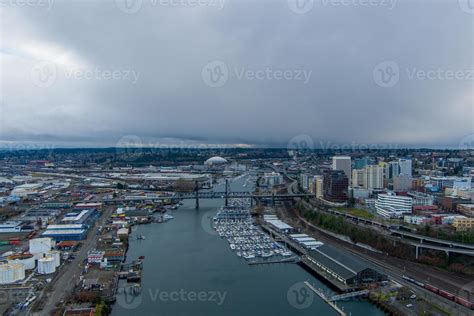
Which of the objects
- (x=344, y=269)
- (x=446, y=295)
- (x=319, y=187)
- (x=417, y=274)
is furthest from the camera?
(x=319, y=187)

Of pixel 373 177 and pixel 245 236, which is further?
pixel 373 177

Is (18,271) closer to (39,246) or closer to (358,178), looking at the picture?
(39,246)

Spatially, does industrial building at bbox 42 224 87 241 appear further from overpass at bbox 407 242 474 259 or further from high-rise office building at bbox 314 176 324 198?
high-rise office building at bbox 314 176 324 198

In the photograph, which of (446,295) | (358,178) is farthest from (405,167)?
(446,295)

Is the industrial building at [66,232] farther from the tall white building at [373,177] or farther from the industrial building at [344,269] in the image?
the tall white building at [373,177]

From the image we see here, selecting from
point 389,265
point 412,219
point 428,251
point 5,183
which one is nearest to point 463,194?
point 412,219

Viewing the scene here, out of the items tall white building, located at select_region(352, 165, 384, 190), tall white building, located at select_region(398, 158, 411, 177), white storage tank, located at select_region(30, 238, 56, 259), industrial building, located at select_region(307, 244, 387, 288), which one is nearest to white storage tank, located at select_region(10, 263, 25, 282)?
white storage tank, located at select_region(30, 238, 56, 259)

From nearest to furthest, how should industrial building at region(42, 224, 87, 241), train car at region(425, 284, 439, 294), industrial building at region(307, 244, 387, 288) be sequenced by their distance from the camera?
train car at region(425, 284, 439, 294), industrial building at region(307, 244, 387, 288), industrial building at region(42, 224, 87, 241)
